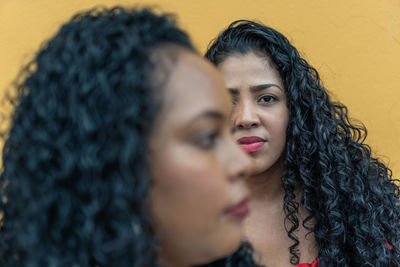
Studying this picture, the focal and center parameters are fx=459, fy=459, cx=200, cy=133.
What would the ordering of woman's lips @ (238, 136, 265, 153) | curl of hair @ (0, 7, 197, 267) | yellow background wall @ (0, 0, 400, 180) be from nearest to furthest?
curl of hair @ (0, 7, 197, 267) < woman's lips @ (238, 136, 265, 153) < yellow background wall @ (0, 0, 400, 180)

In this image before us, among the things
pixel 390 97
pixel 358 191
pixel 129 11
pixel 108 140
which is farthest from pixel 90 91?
pixel 390 97

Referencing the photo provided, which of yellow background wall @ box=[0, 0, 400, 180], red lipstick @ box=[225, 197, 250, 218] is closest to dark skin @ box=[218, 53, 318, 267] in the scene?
yellow background wall @ box=[0, 0, 400, 180]

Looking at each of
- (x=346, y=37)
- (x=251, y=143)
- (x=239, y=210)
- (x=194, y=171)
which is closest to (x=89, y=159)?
(x=194, y=171)

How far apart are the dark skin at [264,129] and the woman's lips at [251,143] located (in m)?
0.01

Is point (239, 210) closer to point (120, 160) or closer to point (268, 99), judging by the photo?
point (120, 160)

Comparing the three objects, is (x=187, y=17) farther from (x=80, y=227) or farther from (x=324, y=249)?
(x=80, y=227)

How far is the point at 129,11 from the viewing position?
1.07 meters

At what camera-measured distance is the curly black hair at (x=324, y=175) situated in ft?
6.15

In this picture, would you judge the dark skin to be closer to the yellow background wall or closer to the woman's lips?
the woman's lips

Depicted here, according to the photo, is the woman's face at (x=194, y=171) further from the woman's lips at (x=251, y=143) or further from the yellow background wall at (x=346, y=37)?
the yellow background wall at (x=346, y=37)

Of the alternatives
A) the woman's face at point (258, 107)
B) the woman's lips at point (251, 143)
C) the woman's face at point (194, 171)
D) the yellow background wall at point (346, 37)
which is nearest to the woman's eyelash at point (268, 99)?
the woman's face at point (258, 107)

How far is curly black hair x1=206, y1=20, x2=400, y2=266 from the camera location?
188 centimetres

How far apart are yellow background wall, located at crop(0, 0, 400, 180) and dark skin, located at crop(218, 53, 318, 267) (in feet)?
1.44

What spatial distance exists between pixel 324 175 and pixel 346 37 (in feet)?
2.65
